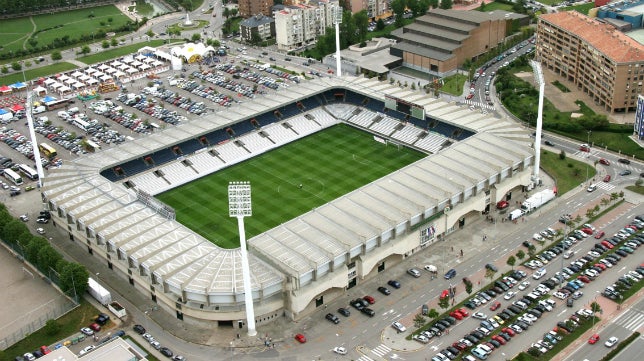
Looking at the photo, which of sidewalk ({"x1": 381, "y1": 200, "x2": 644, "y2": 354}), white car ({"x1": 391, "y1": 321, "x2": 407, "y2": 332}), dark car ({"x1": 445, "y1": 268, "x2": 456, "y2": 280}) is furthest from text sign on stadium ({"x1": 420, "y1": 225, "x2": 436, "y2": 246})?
white car ({"x1": 391, "y1": 321, "x2": 407, "y2": 332})

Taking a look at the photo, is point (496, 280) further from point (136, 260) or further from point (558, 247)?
point (136, 260)

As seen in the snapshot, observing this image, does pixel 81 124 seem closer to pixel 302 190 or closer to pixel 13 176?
pixel 13 176

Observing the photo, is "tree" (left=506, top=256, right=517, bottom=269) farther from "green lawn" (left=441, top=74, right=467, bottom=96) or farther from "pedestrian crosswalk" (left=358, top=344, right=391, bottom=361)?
"green lawn" (left=441, top=74, right=467, bottom=96)

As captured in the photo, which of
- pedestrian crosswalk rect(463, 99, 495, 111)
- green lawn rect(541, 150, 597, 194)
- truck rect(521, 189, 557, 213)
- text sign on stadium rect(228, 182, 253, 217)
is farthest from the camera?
pedestrian crosswalk rect(463, 99, 495, 111)

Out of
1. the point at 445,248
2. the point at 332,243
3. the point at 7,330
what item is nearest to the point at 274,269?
the point at 332,243

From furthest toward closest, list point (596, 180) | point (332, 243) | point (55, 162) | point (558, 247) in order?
1. point (55, 162)
2. point (596, 180)
3. point (558, 247)
4. point (332, 243)

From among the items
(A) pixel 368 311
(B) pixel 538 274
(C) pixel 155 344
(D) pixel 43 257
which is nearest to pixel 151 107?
(D) pixel 43 257
